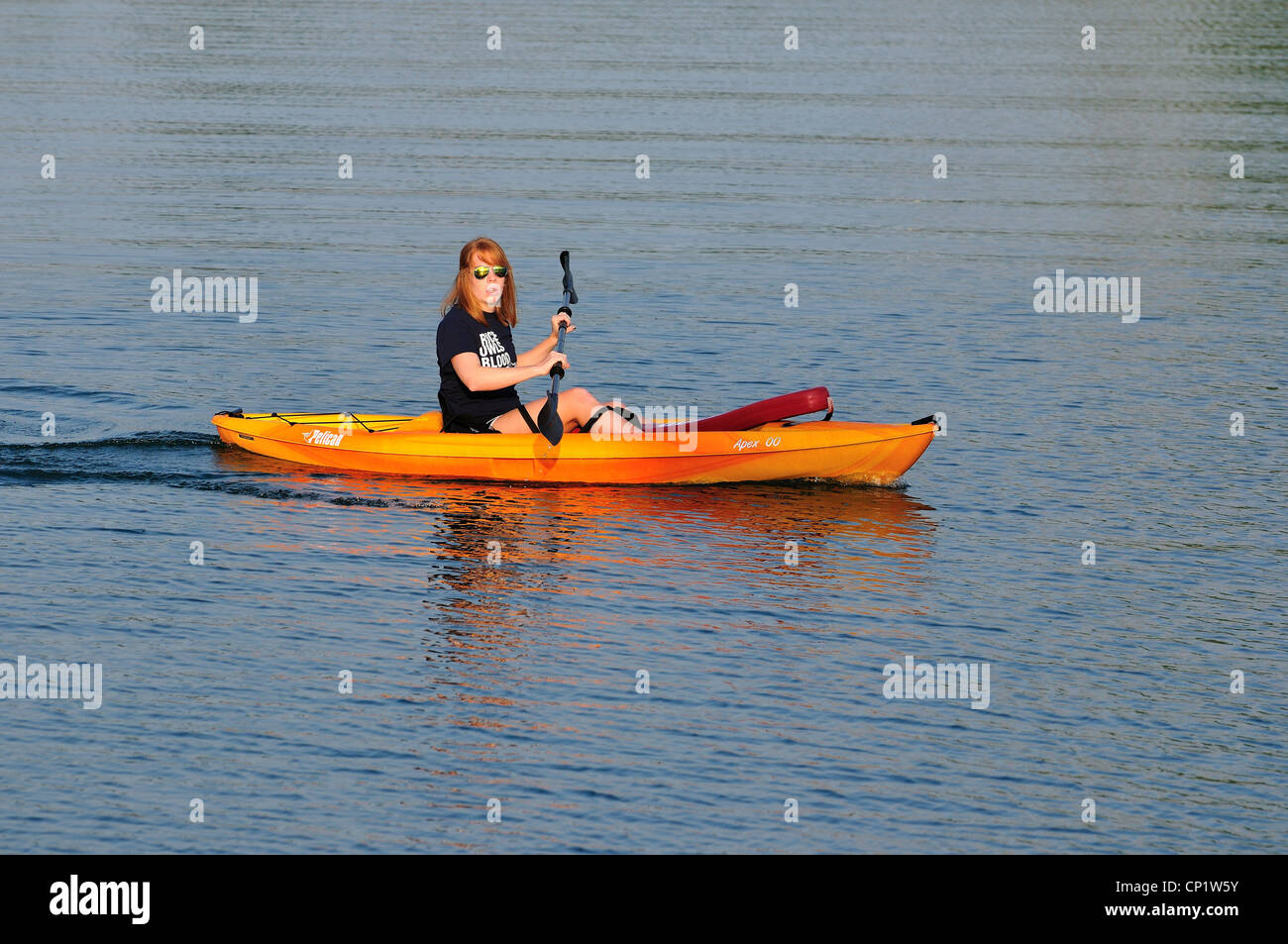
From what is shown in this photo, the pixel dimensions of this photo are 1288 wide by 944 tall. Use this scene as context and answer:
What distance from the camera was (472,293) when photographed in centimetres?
1230

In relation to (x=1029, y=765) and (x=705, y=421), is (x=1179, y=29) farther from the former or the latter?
(x=1029, y=765)

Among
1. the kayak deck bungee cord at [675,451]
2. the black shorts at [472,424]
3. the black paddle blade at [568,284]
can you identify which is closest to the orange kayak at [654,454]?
the kayak deck bungee cord at [675,451]

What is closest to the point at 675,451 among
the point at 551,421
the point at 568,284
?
the point at 551,421

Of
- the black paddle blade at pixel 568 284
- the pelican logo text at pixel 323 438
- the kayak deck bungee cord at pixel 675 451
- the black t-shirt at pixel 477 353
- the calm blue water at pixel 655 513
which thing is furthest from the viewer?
the black paddle blade at pixel 568 284

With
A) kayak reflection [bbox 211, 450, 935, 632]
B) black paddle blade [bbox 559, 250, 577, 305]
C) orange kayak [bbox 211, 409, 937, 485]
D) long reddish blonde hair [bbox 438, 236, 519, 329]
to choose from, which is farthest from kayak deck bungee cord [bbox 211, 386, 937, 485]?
black paddle blade [bbox 559, 250, 577, 305]

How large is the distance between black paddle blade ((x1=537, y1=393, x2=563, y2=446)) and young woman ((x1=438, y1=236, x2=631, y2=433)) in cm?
18

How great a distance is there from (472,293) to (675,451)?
6.01ft

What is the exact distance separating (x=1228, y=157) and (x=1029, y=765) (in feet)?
77.8

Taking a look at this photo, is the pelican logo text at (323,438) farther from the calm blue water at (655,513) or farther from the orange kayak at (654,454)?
the calm blue water at (655,513)

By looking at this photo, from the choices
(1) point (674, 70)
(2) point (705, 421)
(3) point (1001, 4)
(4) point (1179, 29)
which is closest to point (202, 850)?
(2) point (705, 421)

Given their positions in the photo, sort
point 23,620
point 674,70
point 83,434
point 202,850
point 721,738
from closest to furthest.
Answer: point 202,850, point 721,738, point 23,620, point 83,434, point 674,70

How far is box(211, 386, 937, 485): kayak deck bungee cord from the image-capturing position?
12711 mm

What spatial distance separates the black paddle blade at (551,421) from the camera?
1244cm

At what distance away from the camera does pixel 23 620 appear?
402 inches
